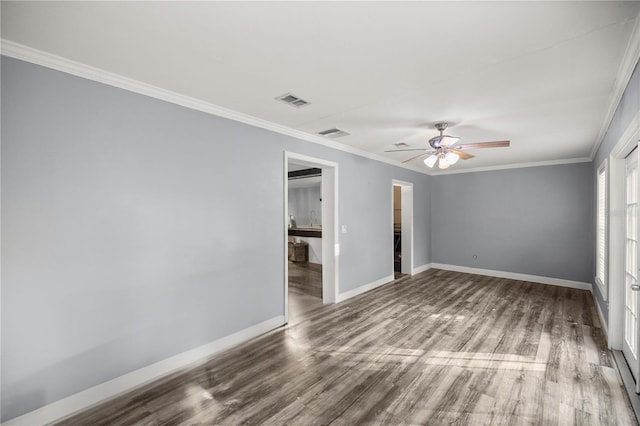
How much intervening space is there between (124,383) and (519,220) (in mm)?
7132

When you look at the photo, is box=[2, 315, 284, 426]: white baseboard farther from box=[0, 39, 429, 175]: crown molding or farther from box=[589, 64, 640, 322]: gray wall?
box=[589, 64, 640, 322]: gray wall

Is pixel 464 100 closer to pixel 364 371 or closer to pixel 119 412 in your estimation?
pixel 364 371

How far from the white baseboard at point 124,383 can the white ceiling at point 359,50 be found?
242 centimetres

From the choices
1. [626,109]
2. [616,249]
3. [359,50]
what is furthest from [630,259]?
[359,50]

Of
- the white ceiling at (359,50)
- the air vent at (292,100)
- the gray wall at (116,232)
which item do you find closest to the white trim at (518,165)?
the white ceiling at (359,50)

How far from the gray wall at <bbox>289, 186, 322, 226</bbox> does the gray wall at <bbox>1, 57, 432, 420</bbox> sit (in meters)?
5.45

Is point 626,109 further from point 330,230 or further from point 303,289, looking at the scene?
point 303,289

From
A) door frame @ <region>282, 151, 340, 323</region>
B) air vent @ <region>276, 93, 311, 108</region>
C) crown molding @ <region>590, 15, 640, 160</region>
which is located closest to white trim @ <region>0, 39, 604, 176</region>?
door frame @ <region>282, 151, 340, 323</region>

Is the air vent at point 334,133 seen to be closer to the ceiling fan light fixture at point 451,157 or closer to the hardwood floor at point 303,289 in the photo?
the ceiling fan light fixture at point 451,157

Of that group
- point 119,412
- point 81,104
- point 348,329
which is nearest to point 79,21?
point 81,104

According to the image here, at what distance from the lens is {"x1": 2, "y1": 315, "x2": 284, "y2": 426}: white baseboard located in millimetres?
2057

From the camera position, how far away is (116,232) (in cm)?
243

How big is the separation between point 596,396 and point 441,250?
5.24 m

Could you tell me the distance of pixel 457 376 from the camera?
2658 millimetres
